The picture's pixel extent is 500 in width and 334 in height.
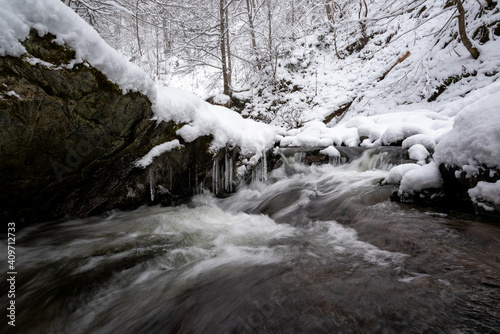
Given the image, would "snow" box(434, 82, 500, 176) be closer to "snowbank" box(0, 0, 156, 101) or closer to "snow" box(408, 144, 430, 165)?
"snow" box(408, 144, 430, 165)

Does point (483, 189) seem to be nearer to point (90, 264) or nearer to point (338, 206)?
point (338, 206)

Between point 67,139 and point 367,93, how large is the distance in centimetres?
1049

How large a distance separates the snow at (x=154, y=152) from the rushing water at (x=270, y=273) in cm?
88

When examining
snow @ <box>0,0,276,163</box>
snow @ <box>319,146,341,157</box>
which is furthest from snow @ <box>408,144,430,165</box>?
snow @ <box>0,0,276,163</box>

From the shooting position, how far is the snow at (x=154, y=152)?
11.8ft

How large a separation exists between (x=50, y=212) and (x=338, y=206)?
159 inches

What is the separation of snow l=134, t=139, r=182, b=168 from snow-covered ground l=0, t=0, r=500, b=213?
2 cm

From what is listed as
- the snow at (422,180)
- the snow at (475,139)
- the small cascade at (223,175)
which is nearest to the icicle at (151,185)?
the small cascade at (223,175)

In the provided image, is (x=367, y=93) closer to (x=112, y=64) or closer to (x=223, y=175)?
(x=223, y=175)

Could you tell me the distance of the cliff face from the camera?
2.26 metres

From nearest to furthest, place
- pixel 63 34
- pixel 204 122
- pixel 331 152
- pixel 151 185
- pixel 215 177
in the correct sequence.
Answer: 1. pixel 63 34
2. pixel 151 185
3. pixel 204 122
4. pixel 215 177
5. pixel 331 152

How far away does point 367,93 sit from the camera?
31.8 ft

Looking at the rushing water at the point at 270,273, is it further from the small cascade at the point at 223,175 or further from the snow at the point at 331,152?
the snow at the point at 331,152

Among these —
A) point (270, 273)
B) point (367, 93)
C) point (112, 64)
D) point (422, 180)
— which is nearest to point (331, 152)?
point (422, 180)
